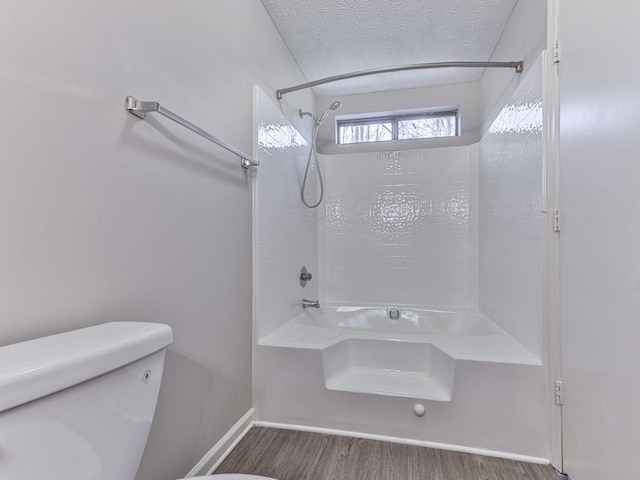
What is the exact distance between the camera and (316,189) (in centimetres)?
291

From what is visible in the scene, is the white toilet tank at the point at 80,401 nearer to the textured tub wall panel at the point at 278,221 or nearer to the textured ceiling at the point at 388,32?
the textured tub wall panel at the point at 278,221

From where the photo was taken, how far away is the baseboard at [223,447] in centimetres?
126

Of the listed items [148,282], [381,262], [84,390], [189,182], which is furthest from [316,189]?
[84,390]

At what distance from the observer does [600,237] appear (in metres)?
Answer: 1.09

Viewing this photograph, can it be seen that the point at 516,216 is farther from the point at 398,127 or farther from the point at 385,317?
the point at 398,127

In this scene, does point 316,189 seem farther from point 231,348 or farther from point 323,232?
point 231,348

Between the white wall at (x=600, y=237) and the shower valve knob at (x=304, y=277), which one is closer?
the white wall at (x=600, y=237)

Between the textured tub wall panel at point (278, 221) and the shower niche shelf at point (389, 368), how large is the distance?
0.46 metres

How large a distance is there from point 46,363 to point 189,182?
32.9 inches

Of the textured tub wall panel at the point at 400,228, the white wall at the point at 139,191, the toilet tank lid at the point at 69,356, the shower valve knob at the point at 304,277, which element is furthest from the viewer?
the textured tub wall panel at the point at 400,228

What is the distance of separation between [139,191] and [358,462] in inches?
57.8

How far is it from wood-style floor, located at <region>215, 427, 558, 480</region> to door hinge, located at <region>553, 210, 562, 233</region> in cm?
106

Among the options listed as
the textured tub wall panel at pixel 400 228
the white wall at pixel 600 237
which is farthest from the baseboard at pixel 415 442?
the textured tub wall panel at pixel 400 228

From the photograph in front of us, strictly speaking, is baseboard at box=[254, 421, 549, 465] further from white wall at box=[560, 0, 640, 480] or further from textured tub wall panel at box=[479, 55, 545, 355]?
textured tub wall panel at box=[479, 55, 545, 355]
